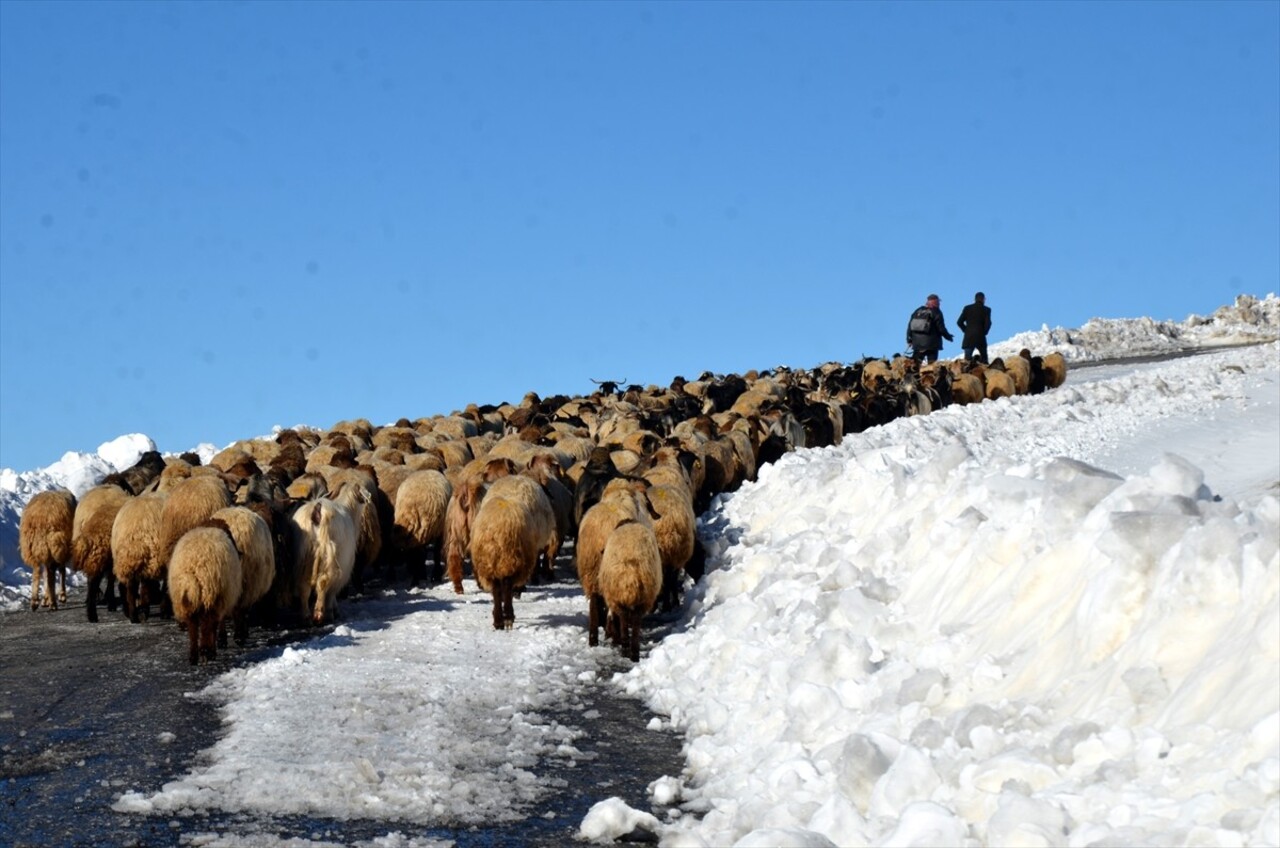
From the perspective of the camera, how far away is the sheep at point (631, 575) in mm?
11820

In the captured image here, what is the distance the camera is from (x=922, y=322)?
113ft

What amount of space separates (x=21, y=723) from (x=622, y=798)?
4.78 meters

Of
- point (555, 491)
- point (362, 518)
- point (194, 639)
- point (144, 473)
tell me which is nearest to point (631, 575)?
point (194, 639)

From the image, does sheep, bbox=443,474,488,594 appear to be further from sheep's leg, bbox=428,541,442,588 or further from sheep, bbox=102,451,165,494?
sheep, bbox=102,451,165,494

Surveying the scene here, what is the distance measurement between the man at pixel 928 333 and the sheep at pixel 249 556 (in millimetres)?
22993

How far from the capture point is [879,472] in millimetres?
13148

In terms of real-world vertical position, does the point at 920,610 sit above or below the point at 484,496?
below

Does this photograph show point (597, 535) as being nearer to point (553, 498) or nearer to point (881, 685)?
point (553, 498)

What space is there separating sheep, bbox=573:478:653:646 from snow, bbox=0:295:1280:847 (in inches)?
13.0

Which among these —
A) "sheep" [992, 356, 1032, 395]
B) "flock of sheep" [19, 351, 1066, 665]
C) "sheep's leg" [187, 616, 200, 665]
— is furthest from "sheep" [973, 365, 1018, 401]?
"sheep's leg" [187, 616, 200, 665]

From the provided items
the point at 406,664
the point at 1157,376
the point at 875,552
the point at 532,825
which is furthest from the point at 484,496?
the point at 1157,376

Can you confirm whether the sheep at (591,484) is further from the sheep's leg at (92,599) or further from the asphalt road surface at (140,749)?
the sheep's leg at (92,599)

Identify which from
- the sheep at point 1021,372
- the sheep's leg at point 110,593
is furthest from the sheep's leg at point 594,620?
the sheep at point 1021,372

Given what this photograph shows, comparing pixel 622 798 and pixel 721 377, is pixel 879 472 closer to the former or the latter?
pixel 622 798
